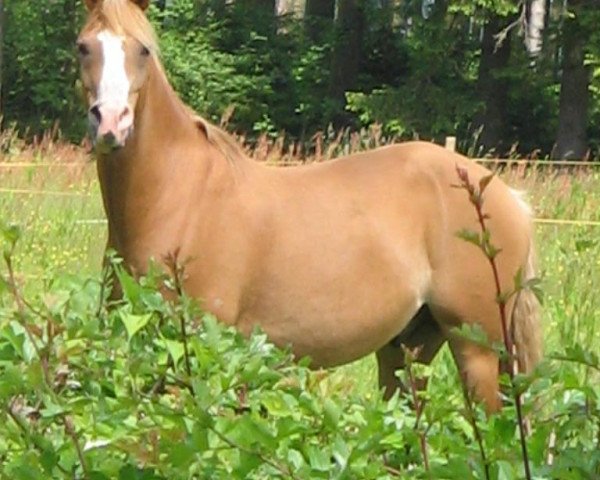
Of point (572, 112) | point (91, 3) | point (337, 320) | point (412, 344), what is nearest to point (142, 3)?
point (91, 3)

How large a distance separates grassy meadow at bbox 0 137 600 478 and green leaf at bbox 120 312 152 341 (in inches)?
106

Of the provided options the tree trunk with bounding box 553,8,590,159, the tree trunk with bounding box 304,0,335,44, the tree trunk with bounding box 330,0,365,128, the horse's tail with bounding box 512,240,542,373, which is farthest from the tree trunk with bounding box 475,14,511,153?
the horse's tail with bounding box 512,240,542,373

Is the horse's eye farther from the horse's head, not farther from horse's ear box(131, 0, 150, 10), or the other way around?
horse's ear box(131, 0, 150, 10)

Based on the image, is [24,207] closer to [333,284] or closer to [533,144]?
[333,284]

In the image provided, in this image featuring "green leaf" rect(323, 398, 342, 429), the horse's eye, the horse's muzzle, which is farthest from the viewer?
the horse's eye

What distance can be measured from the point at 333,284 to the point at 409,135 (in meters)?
18.2

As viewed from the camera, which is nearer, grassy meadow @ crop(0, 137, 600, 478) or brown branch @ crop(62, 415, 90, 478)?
brown branch @ crop(62, 415, 90, 478)

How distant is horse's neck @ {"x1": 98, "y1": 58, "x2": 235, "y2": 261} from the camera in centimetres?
512

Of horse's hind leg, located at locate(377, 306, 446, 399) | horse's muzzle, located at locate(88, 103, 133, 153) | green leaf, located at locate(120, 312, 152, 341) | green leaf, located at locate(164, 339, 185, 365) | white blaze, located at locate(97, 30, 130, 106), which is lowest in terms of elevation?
horse's hind leg, located at locate(377, 306, 446, 399)

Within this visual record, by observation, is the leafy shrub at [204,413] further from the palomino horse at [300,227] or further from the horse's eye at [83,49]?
the horse's eye at [83,49]

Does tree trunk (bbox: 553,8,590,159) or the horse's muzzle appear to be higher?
the horse's muzzle

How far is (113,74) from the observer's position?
193 inches

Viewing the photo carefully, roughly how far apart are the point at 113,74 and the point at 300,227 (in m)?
0.95

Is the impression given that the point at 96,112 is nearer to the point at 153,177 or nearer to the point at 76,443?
the point at 153,177
